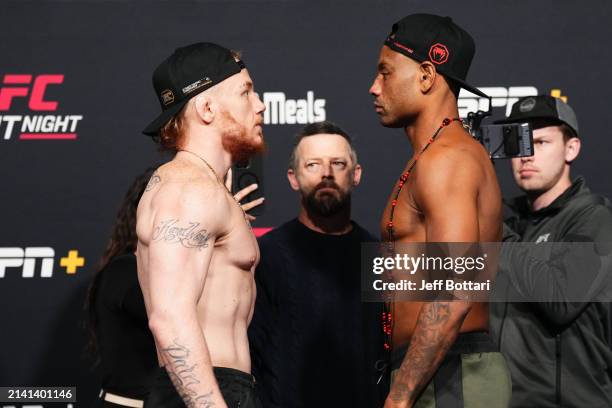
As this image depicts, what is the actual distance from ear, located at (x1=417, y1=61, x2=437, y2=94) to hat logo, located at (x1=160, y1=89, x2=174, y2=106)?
670 mm

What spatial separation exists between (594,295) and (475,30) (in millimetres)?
1251

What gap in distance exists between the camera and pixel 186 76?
209 cm

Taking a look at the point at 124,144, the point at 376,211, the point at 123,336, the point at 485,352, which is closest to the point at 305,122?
the point at 376,211

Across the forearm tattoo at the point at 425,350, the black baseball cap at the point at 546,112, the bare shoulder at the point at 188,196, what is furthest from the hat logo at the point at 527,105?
the bare shoulder at the point at 188,196

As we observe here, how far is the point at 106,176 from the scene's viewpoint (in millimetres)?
3441

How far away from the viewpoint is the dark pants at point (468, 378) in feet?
7.04

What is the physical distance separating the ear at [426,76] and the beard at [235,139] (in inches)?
19.8

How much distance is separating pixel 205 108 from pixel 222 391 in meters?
0.66

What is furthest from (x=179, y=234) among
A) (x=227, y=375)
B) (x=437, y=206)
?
(x=437, y=206)

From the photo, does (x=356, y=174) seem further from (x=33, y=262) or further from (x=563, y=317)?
(x=33, y=262)

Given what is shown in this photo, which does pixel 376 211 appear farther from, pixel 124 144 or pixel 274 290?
pixel 124 144

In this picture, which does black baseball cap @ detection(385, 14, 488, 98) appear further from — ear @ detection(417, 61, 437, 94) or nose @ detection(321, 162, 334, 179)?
nose @ detection(321, 162, 334, 179)

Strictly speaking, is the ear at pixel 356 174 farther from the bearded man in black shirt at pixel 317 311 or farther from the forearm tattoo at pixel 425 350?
the forearm tattoo at pixel 425 350

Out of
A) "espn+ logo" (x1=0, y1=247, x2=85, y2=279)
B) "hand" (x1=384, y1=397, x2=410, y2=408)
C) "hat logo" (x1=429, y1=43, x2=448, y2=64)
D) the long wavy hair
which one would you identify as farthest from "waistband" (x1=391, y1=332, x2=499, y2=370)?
"espn+ logo" (x1=0, y1=247, x2=85, y2=279)
